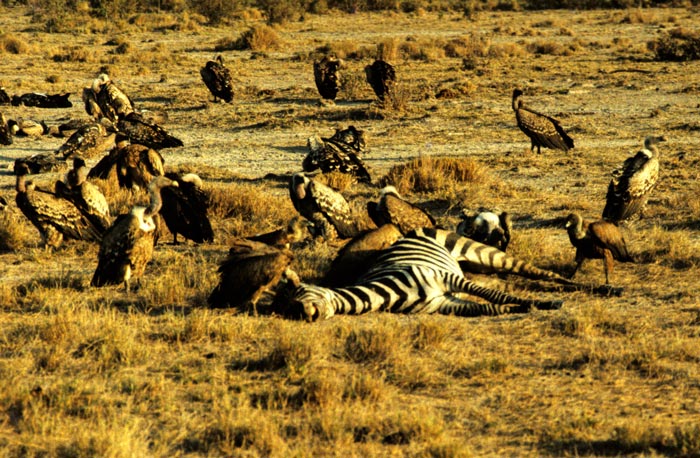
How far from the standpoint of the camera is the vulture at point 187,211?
9992 millimetres

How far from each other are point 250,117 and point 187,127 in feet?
4.13

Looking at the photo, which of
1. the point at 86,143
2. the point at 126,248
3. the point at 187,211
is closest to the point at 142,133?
the point at 86,143

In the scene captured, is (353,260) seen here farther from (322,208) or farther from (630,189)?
(630,189)

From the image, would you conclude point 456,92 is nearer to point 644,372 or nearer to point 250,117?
point 250,117

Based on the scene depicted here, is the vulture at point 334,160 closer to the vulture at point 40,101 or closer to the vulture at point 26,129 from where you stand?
the vulture at point 26,129

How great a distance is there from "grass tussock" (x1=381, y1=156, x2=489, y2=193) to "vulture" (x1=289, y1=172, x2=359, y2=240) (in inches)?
112

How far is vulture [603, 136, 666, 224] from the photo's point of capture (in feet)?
34.4

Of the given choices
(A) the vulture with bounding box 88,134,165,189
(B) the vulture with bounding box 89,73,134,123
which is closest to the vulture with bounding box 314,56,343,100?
(B) the vulture with bounding box 89,73,134,123

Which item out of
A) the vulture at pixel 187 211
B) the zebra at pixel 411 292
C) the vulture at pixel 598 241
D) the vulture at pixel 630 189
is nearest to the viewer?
the zebra at pixel 411 292

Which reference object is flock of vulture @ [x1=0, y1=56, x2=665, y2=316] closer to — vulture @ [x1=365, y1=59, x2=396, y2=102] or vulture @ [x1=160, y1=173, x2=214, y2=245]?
vulture @ [x1=160, y1=173, x2=214, y2=245]

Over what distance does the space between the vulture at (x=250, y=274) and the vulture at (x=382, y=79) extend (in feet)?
38.5

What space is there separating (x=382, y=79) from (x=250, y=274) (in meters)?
12.2

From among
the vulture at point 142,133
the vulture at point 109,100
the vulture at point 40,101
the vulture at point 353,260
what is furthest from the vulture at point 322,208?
the vulture at point 40,101

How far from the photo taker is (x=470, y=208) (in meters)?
12.1
